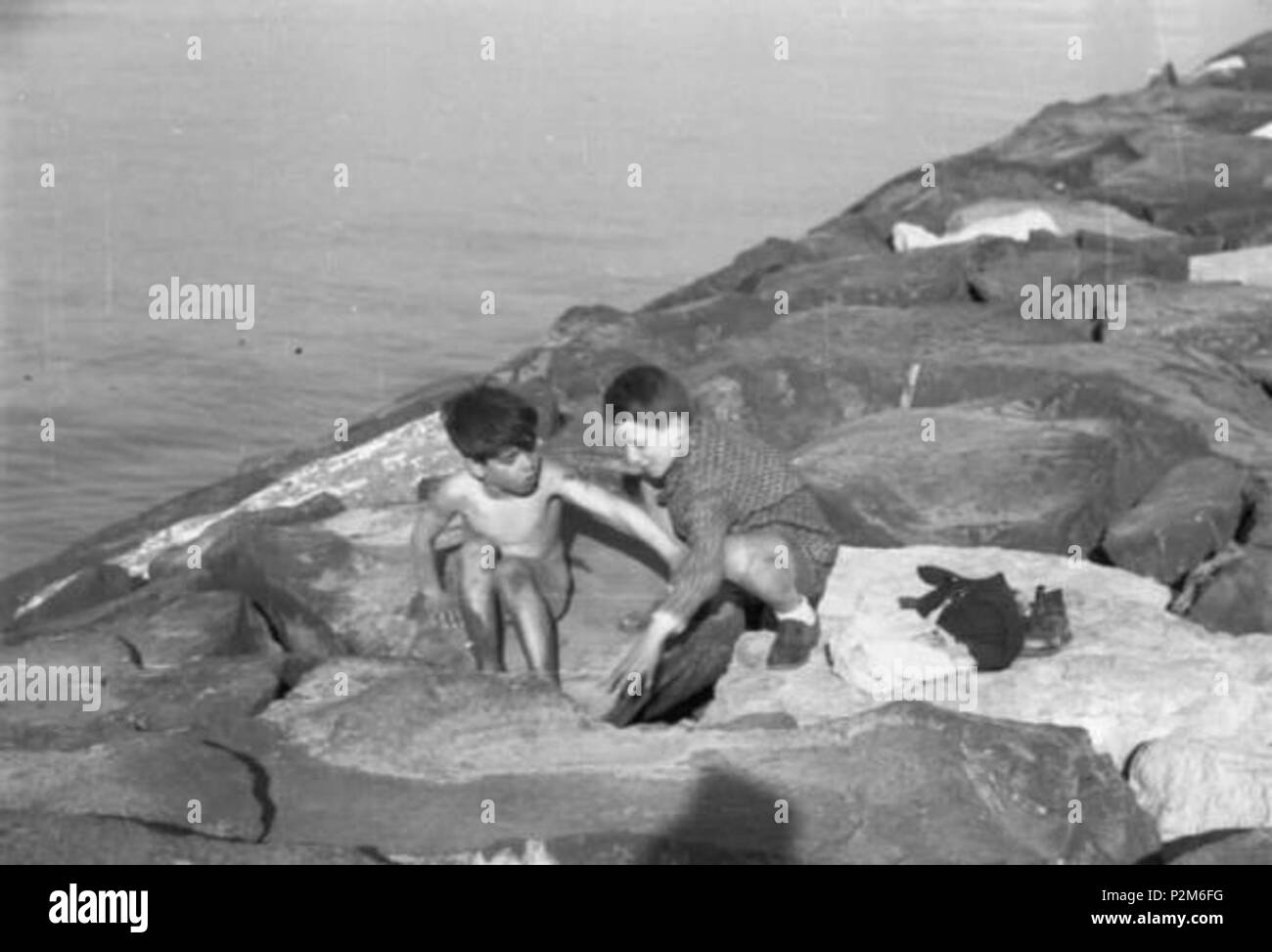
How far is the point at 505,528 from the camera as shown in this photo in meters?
6.00

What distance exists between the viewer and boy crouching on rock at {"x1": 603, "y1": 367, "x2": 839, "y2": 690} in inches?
224

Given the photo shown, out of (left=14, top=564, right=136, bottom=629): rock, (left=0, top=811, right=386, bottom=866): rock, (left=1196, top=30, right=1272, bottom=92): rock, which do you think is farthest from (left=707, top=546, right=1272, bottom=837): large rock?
(left=1196, top=30, right=1272, bottom=92): rock

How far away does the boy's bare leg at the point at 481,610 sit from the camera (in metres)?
5.88

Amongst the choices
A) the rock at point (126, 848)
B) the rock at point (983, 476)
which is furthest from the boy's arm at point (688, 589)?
the rock at point (126, 848)

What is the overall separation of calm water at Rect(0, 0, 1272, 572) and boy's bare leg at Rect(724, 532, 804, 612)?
16.5 ft

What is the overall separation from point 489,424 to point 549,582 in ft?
1.92

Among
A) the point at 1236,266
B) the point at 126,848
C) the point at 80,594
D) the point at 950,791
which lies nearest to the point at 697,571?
the point at 950,791

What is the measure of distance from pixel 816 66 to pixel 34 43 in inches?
313

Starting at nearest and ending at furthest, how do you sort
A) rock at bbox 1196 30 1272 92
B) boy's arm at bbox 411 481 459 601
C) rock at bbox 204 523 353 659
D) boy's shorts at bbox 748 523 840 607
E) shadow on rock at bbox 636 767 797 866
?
shadow on rock at bbox 636 767 797 866 → boy's shorts at bbox 748 523 840 607 → boy's arm at bbox 411 481 459 601 → rock at bbox 204 523 353 659 → rock at bbox 1196 30 1272 92

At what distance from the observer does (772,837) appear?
4359 millimetres

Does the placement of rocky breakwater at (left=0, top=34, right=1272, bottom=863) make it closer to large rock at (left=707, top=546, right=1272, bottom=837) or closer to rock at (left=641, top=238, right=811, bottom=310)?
large rock at (left=707, top=546, right=1272, bottom=837)

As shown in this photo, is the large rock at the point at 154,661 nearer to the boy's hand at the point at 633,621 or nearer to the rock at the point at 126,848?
the rock at the point at 126,848

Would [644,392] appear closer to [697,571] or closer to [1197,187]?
[697,571]
